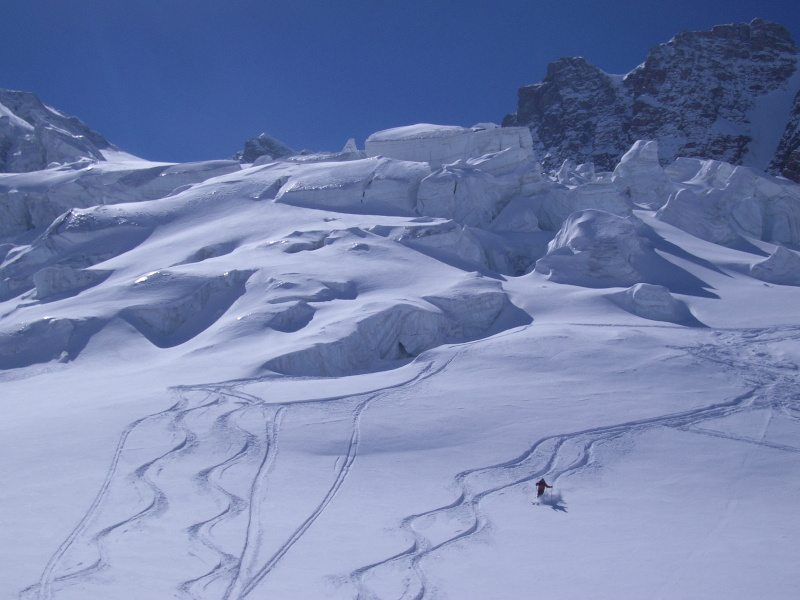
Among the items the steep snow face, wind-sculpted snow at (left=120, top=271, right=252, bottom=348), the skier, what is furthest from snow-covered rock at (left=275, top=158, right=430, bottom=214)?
the steep snow face

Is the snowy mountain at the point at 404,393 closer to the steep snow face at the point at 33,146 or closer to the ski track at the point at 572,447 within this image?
the ski track at the point at 572,447

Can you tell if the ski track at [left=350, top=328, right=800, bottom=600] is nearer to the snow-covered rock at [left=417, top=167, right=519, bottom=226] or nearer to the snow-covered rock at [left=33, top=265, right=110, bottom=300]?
the snow-covered rock at [left=417, top=167, right=519, bottom=226]

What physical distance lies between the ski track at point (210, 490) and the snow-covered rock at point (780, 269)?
15.1 m

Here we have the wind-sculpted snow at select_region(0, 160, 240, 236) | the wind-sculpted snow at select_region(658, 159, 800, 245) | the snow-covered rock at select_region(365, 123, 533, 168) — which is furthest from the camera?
the snow-covered rock at select_region(365, 123, 533, 168)

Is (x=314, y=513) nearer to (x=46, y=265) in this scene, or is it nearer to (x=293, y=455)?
(x=293, y=455)

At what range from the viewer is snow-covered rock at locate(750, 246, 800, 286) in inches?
906

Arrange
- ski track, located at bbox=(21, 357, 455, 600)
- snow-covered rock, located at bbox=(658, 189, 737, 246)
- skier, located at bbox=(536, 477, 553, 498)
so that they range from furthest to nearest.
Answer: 1. snow-covered rock, located at bbox=(658, 189, 737, 246)
2. skier, located at bbox=(536, 477, 553, 498)
3. ski track, located at bbox=(21, 357, 455, 600)

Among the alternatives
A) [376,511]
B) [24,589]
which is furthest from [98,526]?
[376,511]

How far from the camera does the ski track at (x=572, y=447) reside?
7.69 m

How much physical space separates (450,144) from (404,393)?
2485cm

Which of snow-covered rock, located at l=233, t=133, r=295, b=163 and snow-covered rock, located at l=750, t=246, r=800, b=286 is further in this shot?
snow-covered rock, located at l=233, t=133, r=295, b=163

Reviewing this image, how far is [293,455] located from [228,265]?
1259 cm

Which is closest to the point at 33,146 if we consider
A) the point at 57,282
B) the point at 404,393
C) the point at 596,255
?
the point at 57,282

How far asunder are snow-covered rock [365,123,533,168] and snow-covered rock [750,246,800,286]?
13355mm
